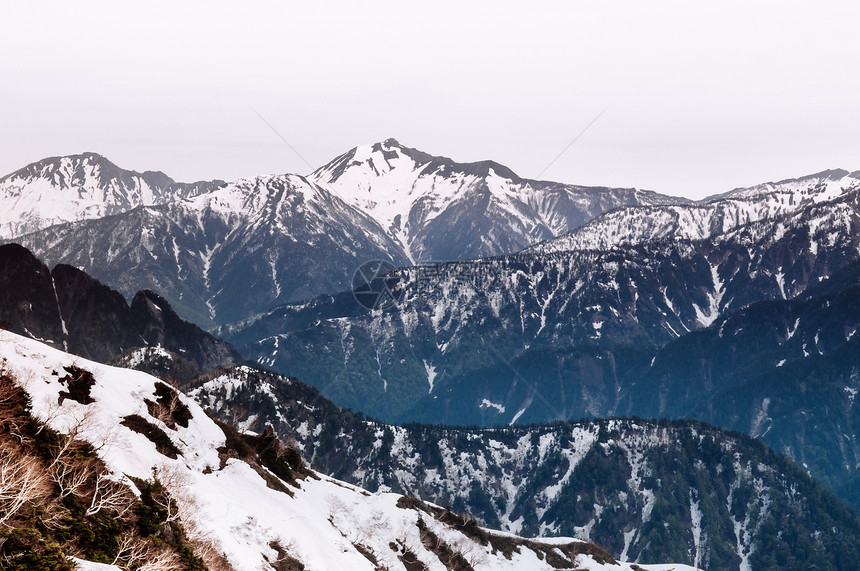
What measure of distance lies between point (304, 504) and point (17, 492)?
77.1m

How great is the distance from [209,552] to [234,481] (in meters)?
31.9

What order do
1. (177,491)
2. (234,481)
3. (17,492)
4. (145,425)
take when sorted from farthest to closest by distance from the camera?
(234,481), (145,425), (177,491), (17,492)

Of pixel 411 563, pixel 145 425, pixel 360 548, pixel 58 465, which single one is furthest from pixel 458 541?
pixel 58 465

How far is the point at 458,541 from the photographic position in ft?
626

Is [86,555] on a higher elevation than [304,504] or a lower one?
higher

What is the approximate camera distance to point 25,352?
107 m

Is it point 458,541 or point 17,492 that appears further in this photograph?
point 458,541

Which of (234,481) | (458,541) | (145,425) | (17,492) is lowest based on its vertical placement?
(458,541)

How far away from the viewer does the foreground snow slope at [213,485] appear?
3994 inches

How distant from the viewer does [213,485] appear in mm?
117438

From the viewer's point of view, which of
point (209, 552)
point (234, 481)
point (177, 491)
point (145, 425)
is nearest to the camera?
point (209, 552)

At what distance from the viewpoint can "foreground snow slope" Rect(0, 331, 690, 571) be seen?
101438mm

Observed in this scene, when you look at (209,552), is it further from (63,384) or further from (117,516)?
(63,384)

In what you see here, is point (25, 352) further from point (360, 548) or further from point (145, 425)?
point (360, 548)
